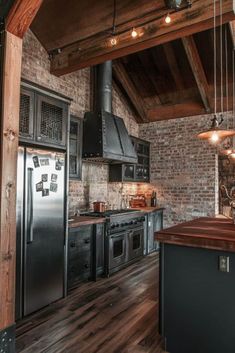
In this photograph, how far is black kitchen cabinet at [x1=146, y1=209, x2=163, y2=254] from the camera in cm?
579

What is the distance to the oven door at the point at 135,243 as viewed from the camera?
4.99 meters

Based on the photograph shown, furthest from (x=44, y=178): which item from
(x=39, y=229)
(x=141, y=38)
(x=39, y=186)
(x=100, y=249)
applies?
(x=141, y=38)

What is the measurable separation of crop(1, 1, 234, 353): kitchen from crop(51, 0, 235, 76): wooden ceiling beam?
0.17 ft

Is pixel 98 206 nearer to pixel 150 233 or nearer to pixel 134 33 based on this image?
pixel 150 233

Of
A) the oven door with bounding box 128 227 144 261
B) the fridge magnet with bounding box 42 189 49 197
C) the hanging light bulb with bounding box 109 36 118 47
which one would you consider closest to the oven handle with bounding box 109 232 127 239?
the oven door with bounding box 128 227 144 261

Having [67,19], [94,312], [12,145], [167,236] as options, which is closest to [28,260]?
[94,312]

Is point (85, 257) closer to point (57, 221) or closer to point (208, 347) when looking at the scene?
point (57, 221)

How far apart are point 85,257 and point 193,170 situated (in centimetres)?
350

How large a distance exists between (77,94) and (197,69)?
8.09ft

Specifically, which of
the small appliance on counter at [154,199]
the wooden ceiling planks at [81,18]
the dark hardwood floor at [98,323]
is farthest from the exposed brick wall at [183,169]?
the wooden ceiling planks at [81,18]

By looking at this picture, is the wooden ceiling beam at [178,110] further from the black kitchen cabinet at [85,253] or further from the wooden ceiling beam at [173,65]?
the black kitchen cabinet at [85,253]

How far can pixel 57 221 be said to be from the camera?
11.1 feet

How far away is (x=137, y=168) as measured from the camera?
6.32 m

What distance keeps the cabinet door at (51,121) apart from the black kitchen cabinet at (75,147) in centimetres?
86
